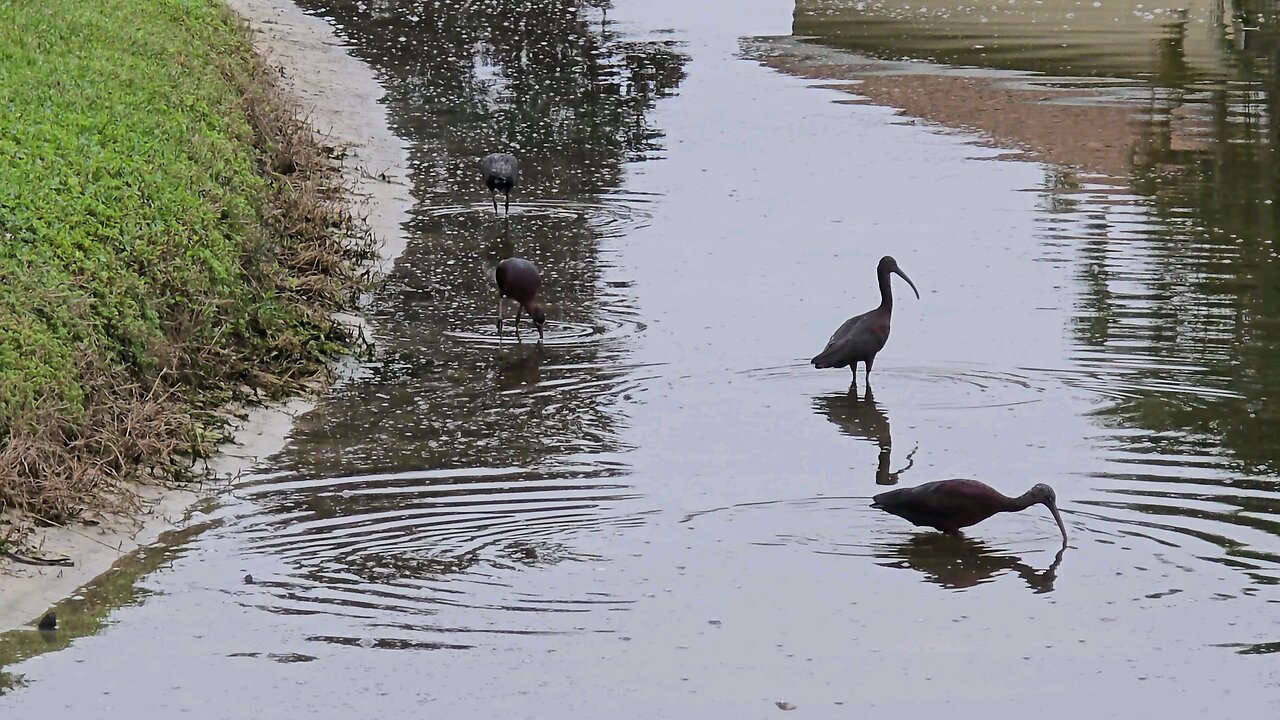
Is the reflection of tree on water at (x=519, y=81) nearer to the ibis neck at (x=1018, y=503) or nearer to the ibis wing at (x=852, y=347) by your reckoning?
the ibis wing at (x=852, y=347)

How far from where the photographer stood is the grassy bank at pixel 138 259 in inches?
368

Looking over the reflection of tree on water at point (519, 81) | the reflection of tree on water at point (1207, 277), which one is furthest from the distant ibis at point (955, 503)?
the reflection of tree on water at point (519, 81)

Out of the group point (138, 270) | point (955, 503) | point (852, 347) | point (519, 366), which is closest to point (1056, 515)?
point (955, 503)

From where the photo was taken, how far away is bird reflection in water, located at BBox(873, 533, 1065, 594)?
27.5 feet

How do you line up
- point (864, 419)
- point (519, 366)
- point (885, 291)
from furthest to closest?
point (519, 366)
point (885, 291)
point (864, 419)

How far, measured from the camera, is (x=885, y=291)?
478 inches

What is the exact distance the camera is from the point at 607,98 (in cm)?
2306

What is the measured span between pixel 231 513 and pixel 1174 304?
7.03m

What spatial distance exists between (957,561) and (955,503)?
0.86ft

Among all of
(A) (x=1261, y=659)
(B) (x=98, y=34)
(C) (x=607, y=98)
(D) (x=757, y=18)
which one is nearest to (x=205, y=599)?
(A) (x=1261, y=659)

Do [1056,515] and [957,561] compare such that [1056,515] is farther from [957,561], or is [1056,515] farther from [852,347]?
[852,347]

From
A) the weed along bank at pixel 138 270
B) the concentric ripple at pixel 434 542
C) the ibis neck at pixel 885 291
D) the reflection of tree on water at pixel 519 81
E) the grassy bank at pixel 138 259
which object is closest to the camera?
the concentric ripple at pixel 434 542

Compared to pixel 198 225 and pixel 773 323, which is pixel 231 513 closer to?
pixel 198 225

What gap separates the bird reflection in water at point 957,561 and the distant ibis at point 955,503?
0.37 ft
